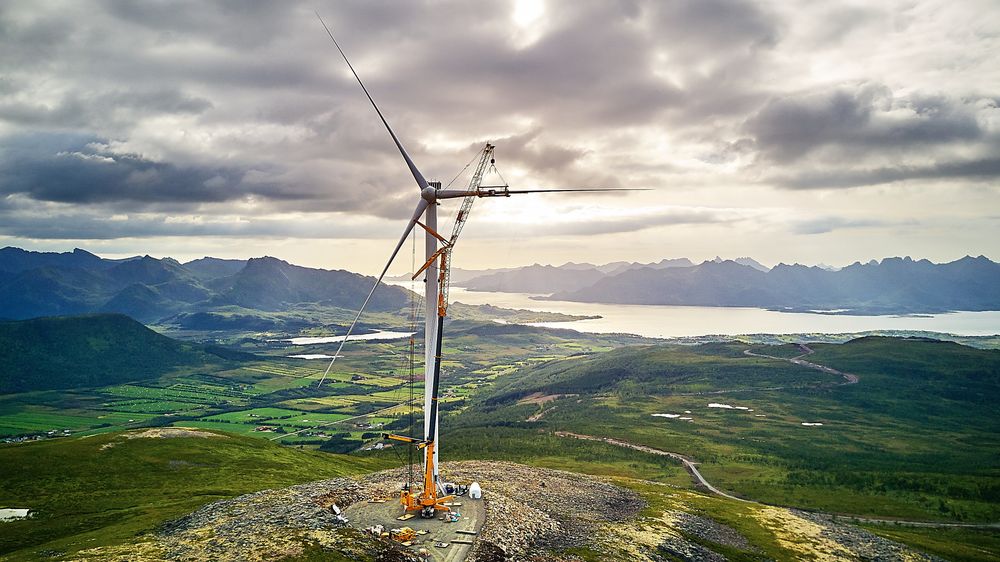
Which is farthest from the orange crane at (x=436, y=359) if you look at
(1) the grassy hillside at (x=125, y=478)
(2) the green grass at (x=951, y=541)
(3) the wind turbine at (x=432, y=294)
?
(2) the green grass at (x=951, y=541)

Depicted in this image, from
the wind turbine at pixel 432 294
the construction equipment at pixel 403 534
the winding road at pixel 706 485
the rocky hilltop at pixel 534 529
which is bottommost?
the winding road at pixel 706 485

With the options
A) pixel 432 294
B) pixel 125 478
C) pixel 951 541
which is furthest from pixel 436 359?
pixel 951 541

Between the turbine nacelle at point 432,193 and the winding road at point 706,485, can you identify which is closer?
the turbine nacelle at point 432,193

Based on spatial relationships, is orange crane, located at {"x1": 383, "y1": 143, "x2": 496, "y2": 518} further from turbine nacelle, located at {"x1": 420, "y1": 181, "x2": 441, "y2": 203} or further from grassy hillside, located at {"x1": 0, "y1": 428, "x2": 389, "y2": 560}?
grassy hillside, located at {"x1": 0, "y1": 428, "x2": 389, "y2": 560}

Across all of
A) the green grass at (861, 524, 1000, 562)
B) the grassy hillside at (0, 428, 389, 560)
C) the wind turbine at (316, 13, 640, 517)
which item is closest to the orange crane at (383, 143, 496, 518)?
the wind turbine at (316, 13, 640, 517)

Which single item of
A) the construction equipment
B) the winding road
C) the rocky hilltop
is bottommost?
the winding road

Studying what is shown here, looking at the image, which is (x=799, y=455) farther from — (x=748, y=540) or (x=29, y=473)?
(x=29, y=473)

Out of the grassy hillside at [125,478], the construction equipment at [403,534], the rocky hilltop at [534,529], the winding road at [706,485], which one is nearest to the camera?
the rocky hilltop at [534,529]

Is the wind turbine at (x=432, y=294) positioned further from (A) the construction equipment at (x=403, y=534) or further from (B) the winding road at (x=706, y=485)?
(B) the winding road at (x=706, y=485)
